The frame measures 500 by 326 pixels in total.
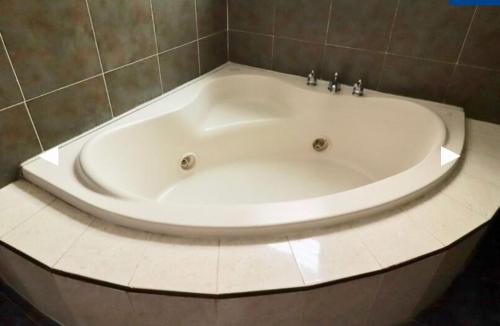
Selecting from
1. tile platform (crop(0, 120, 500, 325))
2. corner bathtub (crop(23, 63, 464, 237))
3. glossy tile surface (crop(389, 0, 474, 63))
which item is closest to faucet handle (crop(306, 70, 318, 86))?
corner bathtub (crop(23, 63, 464, 237))

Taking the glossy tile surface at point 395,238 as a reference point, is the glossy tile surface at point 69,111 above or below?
above

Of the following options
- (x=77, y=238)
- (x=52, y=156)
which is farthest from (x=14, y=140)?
(x=77, y=238)

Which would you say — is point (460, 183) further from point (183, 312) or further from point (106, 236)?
point (106, 236)

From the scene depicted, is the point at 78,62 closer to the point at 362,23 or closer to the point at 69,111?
the point at 69,111

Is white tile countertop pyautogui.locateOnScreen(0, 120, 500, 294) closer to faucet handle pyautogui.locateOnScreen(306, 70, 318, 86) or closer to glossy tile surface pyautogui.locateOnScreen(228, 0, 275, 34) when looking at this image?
faucet handle pyautogui.locateOnScreen(306, 70, 318, 86)

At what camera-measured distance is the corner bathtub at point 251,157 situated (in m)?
0.91

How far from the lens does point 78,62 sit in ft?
3.73

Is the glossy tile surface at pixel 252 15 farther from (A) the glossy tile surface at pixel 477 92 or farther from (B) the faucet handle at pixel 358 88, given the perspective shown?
(A) the glossy tile surface at pixel 477 92

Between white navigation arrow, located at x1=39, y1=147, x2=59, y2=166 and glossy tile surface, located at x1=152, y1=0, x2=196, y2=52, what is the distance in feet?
2.07

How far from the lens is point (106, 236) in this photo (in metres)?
0.87

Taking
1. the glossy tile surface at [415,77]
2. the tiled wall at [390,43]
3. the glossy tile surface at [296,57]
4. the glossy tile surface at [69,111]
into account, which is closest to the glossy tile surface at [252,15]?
the tiled wall at [390,43]

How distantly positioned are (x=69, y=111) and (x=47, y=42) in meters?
0.24

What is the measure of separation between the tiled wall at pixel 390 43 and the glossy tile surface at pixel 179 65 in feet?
1.22

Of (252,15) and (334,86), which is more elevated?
(252,15)
